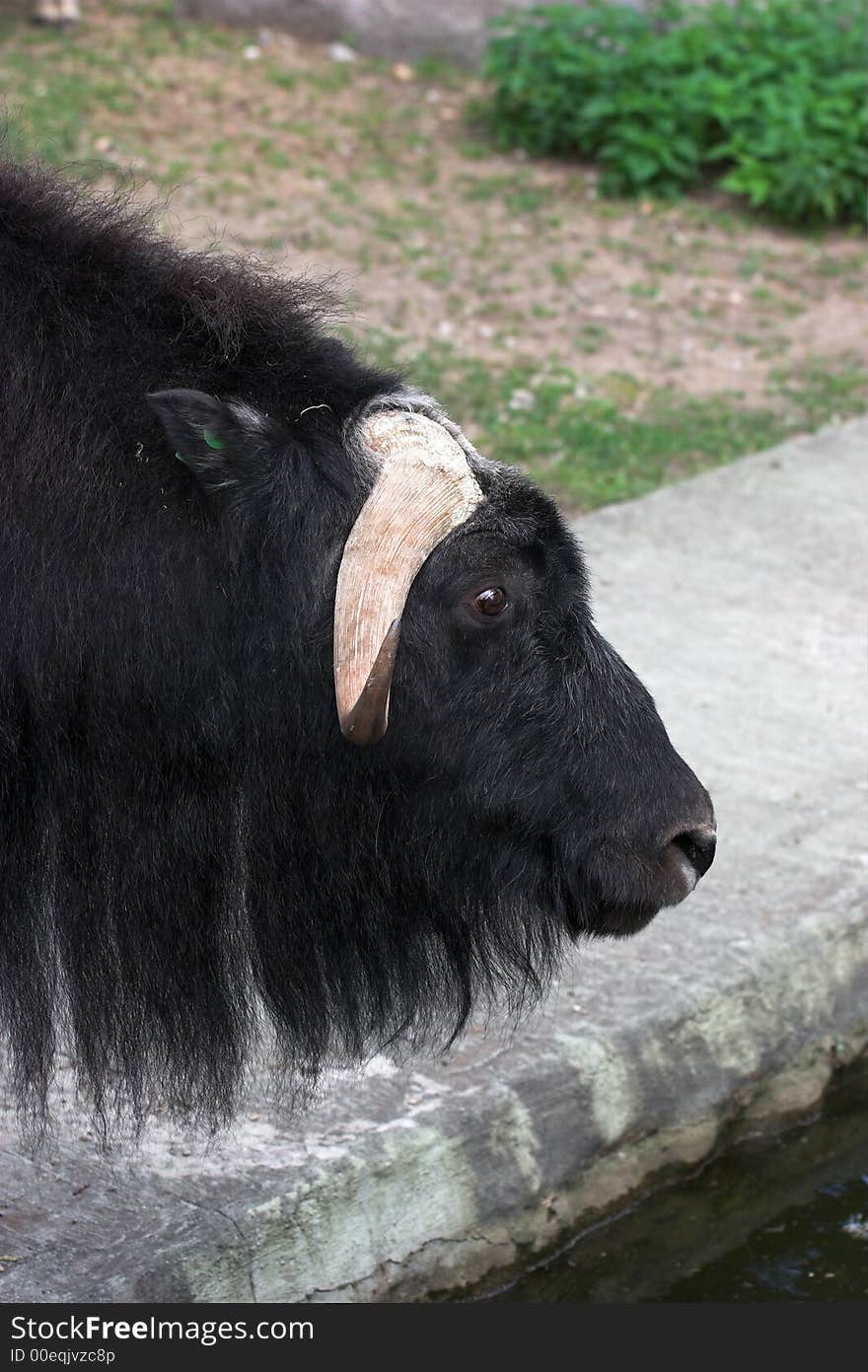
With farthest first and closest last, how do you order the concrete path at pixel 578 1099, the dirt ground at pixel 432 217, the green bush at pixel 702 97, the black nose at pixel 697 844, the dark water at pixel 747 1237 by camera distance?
the green bush at pixel 702 97
the dirt ground at pixel 432 217
the dark water at pixel 747 1237
the concrete path at pixel 578 1099
the black nose at pixel 697 844

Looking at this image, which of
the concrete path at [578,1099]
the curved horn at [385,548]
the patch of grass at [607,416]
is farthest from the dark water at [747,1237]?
the patch of grass at [607,416]

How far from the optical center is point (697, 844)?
2.83m

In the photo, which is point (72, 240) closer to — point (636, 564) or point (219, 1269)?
point (219, 1269)

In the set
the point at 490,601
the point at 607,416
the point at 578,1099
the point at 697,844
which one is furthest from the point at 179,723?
the point at 607,416

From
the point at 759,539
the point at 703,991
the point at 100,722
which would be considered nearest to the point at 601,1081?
the point at 703,991

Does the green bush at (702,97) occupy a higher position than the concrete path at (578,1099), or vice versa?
the green bush at (702,97)

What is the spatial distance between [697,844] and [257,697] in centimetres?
72

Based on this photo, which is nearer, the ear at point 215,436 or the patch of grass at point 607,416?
the ear at point 215,436

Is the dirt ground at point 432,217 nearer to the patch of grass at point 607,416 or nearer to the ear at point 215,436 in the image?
the patch of grass at point 607,416

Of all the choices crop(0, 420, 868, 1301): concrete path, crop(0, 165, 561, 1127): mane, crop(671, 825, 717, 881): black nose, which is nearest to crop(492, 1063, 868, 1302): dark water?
crop(0, 420, 868, 1301): concrete path

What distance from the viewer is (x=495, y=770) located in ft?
8.99

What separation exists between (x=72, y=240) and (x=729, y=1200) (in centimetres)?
225

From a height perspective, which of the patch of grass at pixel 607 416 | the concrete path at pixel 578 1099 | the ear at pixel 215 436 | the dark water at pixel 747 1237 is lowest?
the dark water at pixel 747 1237

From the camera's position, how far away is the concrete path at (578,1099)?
9.84 ft
